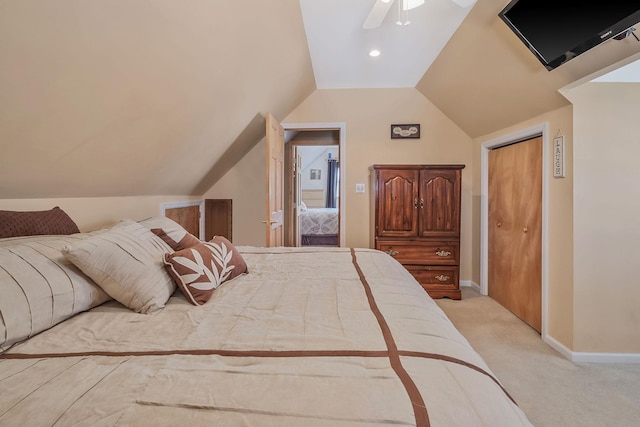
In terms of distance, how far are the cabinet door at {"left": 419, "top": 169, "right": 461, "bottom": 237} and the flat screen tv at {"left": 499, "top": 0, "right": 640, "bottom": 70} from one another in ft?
4.81

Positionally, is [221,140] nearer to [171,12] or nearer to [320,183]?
[171,12]

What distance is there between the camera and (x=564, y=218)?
7.11 feet

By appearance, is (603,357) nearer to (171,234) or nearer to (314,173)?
(171,234)

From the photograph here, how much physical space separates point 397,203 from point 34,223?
9.40ft

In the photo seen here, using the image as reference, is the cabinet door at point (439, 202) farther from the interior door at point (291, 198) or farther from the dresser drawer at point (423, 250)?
the interior door at point (291, 198)

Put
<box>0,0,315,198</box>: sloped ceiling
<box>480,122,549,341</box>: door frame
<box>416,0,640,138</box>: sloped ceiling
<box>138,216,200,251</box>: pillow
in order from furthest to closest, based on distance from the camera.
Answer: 1. <box>480,122,549,341</box>: door frame
2. <box>416,0,640,138</box>: sloped ceiling
3. <box>138,216,200,251</box>: pillow
4. <box>0,0,315,198</box>: sloped ceiling

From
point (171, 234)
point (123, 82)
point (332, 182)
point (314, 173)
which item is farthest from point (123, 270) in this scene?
point (314, 173)

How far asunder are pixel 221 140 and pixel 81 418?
2488 millimetres

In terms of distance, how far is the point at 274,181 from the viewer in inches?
120

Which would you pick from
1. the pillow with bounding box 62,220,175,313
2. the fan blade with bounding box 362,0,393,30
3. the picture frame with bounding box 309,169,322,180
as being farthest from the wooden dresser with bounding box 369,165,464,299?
the picture frame with bounding box 309,169,322,180

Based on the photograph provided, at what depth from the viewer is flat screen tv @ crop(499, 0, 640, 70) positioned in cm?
138

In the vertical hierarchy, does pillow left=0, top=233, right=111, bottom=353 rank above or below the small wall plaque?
below

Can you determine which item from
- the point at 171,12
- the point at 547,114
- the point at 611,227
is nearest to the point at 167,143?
the point at 171,12

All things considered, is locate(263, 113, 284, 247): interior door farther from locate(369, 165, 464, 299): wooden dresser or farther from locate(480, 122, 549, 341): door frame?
locate(480, 122, 549, 341): door frame
